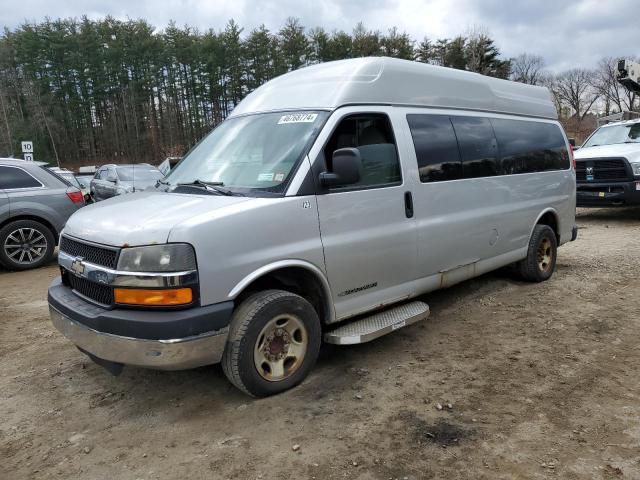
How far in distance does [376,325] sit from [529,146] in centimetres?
333

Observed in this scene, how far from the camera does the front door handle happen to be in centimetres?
421

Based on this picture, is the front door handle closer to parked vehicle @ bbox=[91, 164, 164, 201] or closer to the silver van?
the silver van

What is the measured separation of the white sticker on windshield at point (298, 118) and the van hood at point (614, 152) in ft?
30.7

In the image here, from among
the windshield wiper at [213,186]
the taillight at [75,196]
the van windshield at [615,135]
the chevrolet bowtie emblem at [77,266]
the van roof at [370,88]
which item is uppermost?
the van roof at [370,88]

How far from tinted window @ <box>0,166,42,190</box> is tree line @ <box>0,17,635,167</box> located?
3761 centimetres

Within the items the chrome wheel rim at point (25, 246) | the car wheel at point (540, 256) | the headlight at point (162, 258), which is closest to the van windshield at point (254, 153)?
the headlight at point (162, 258)

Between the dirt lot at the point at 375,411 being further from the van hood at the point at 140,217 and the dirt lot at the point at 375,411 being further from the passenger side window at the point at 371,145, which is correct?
the passenger side window at the point at 371,145

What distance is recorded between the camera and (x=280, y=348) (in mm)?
3549

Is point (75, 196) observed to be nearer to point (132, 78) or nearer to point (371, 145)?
point (371, 145)

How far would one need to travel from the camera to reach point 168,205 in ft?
11.1

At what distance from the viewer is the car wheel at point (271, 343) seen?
3.25 metres

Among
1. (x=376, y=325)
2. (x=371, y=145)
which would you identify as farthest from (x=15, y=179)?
(x=376, y=325)

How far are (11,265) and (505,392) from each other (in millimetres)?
7948

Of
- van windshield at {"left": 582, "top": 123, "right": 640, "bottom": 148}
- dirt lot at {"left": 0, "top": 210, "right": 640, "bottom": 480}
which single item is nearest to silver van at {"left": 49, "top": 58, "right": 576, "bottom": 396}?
dirt lot at {"left": 0, "top": 210, "right": 640, "bottom": 480}
